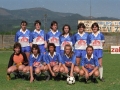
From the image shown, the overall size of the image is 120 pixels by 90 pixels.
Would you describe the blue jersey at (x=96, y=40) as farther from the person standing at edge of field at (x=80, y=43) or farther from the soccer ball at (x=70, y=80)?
the soccer ball at (x=70, y=80)

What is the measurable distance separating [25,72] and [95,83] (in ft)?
6.26

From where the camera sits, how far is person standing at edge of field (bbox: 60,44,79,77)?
7529mm

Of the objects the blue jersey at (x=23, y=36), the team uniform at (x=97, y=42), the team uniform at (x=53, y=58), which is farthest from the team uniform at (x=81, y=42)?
the blue jersey at (x=23, y=36)

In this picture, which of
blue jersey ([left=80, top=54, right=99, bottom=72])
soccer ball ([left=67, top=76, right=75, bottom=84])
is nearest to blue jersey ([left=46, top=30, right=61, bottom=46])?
blue jersey ([left=80, top=54, right=99, bottom=72])

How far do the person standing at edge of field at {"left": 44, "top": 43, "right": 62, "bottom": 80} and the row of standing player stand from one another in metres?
0.88

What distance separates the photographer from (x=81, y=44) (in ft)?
27.6

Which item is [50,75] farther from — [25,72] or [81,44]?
[81,44]

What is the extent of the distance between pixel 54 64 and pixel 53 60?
4.7 inches

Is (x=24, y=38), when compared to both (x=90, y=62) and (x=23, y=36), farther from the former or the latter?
(x=90, y=62)

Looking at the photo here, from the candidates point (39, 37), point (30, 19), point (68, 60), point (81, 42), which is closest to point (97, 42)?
point (81, 42)

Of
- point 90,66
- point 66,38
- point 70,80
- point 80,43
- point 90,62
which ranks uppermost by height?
point 66,38

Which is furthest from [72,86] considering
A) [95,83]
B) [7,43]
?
[7,43]

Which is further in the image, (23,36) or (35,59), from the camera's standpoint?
(23,36)

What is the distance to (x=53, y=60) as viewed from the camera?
7.82m
